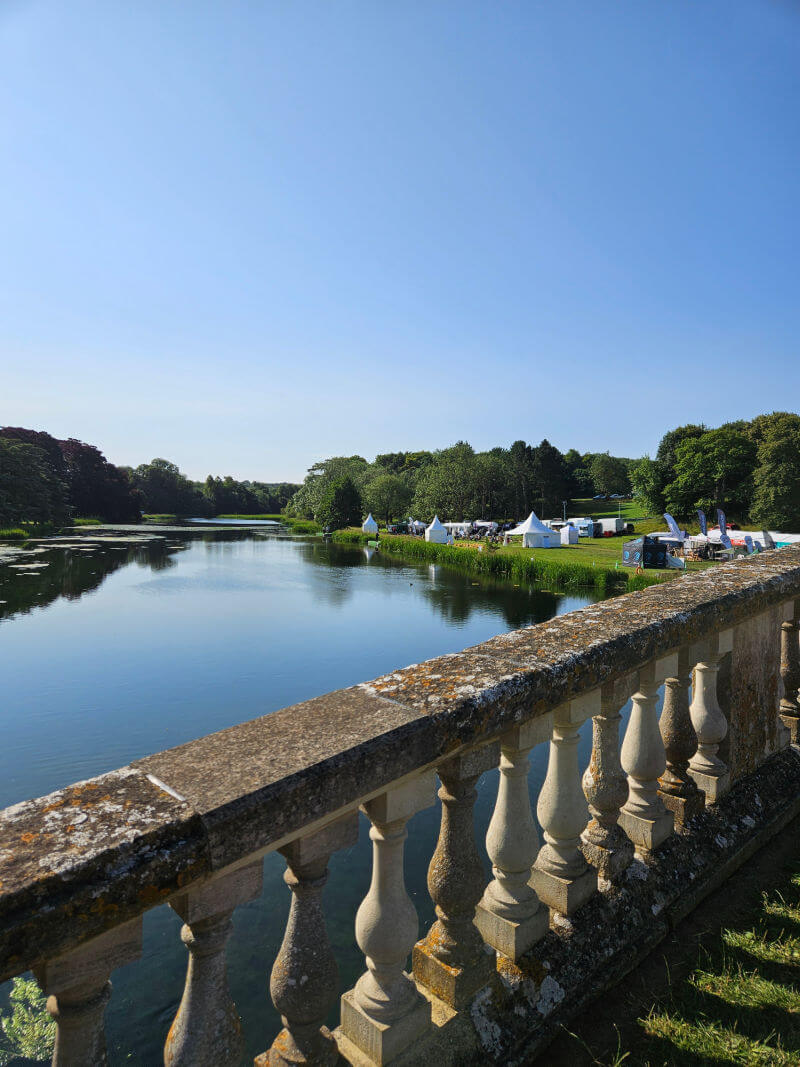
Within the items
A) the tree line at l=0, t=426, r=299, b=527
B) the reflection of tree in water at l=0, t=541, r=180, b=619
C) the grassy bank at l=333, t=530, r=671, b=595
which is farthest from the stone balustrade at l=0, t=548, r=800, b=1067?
the tree line at l=0, t=426, r=299, b=527

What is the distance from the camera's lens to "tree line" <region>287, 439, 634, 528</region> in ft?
232

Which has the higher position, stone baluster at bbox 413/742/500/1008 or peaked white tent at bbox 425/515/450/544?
stone baluster at bbox 413/742/500/1008

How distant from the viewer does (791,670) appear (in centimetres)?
318

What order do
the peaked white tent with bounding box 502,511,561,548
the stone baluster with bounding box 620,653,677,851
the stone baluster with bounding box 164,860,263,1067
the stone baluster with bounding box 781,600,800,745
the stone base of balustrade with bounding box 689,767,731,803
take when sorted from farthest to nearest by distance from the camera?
the peaked white tent with bounding box 502,511,561,548 → the stone baluster with bounding box 781,600,800,745 → the stone base of balustrade with bounding box 689,767,731,803 → the stone baluster with bounding box 620,653,677,851 → the stone baluster with bounding box 164,860,263,1067

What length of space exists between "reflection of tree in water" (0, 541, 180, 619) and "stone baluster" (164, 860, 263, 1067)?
2460 centimetres

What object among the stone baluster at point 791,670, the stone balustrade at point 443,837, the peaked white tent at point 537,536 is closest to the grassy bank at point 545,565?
the peaked white tent at point 537,536

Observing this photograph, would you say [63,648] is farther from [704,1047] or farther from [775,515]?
[775,515]

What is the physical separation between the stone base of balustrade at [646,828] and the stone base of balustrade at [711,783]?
0.34 metres

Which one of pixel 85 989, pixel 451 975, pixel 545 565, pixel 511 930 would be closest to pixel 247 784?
pixel 85 989

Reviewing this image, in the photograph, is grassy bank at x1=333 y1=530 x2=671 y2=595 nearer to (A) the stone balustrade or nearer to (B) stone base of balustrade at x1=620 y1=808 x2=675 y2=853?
(A) the stone balustrade

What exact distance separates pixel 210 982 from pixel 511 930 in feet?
2.99

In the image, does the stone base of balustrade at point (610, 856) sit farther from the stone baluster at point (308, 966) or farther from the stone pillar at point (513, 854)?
the stone baluster at point (308, 966)

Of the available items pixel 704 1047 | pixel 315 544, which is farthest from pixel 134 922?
pixel 315 544

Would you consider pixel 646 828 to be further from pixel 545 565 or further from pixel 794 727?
pixel 545 565
